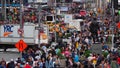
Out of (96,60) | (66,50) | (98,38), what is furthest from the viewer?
(98,38)

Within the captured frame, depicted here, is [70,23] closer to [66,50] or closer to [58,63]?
[66,50]

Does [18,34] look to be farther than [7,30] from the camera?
No

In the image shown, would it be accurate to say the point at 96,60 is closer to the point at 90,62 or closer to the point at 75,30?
the point at 90,62

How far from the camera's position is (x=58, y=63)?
27438 mm

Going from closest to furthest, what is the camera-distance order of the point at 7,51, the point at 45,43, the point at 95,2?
1. the point at 45,43
2. the point at 7,51
3. the point at 95,2

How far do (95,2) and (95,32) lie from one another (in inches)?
2715

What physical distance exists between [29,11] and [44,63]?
194 feet

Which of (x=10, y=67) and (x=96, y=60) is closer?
(x=10, y=67)

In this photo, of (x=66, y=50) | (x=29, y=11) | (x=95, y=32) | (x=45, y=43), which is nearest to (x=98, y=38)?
(x=95, y=32)

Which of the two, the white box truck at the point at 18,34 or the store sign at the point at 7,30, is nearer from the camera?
the white box truck at the point at 18,34

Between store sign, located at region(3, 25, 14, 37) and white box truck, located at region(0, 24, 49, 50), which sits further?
store sign, located at region(3, 25, 14, 37)

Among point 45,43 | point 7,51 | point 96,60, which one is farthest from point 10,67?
point 7,51

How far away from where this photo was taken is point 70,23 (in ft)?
182

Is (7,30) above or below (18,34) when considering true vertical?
above
